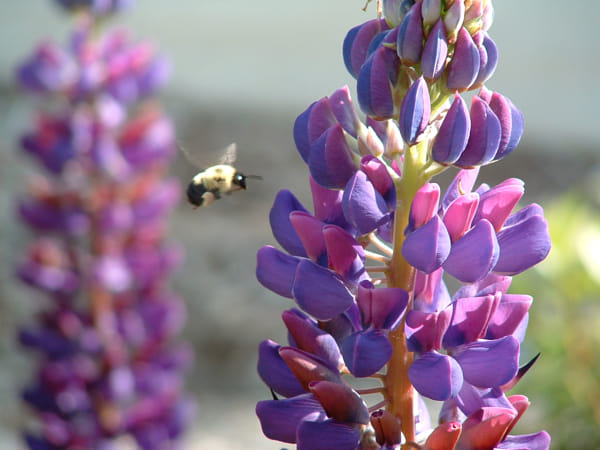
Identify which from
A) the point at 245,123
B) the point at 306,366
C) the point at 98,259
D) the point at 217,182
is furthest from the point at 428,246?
the point at 245,123

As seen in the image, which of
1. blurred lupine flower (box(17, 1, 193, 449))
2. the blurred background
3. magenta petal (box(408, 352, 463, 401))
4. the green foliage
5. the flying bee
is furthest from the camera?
the blurred background

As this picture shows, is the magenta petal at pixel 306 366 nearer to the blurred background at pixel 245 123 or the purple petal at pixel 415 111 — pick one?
the purple petal at pixel 415 111

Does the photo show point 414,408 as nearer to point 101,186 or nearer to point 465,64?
point 465,64

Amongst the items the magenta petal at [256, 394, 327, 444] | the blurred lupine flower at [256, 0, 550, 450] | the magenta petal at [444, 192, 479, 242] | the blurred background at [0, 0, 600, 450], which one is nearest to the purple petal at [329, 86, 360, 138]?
the blurred lupine flower at [256, 0, 550, 450]

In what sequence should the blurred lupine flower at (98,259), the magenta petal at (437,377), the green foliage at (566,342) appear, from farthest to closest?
the blurred lupine flower at (98,259), the green foliage at (566,342), the magenta petal at (437,377)

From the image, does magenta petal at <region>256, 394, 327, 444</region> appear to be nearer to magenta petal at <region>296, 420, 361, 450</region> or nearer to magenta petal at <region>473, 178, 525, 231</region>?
magenta petal at <region>296, 420, 361, 450</region>

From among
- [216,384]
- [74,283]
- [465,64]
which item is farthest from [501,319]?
[216,384]

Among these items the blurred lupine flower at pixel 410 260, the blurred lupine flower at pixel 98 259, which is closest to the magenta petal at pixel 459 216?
the blurred lupine flower at pixel 410 260
